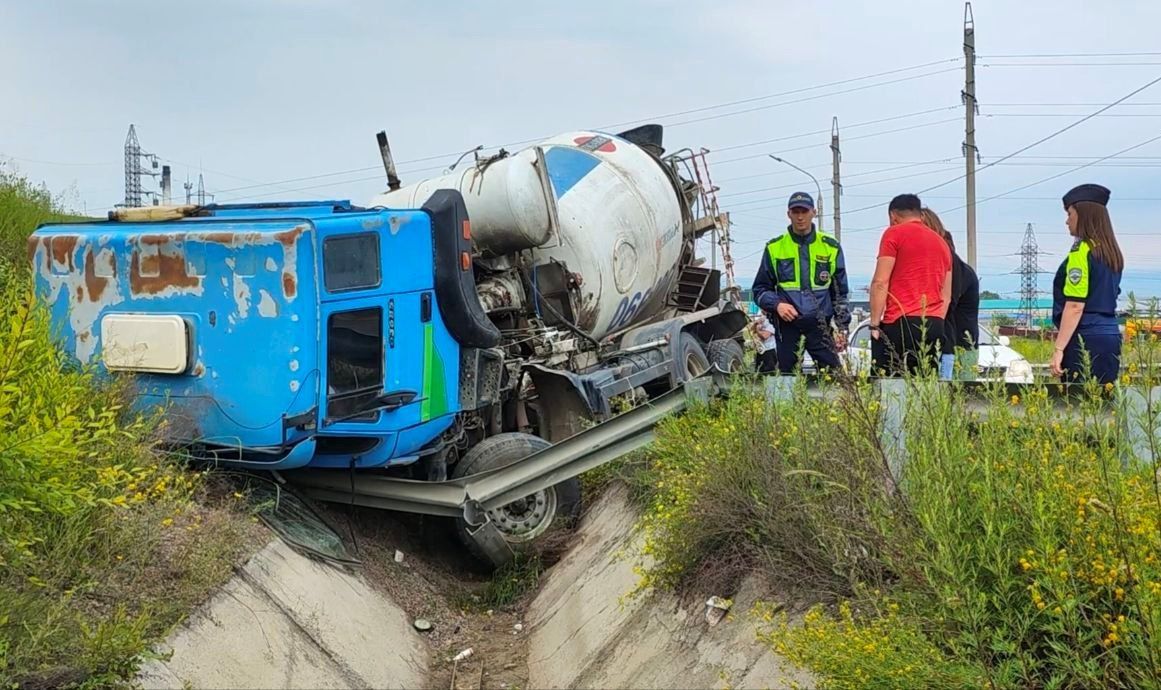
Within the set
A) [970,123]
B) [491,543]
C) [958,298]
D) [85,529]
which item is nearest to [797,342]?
[958,298]

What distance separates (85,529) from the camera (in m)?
4.54

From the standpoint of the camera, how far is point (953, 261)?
273 inches

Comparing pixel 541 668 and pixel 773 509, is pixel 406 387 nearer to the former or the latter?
pixel 541 668

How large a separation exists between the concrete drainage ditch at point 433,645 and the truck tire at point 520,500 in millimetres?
404

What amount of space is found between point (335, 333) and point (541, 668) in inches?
88.4

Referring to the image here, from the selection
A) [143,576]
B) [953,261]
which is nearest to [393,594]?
[143,576]

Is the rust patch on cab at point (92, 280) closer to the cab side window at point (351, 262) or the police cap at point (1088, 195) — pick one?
the cab side window at point (351, 262)

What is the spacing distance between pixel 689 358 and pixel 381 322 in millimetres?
4398

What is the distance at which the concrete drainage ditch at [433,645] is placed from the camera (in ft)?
14.5

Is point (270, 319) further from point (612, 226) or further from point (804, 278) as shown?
point (612, 226)

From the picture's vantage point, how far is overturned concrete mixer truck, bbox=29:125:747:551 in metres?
5.86

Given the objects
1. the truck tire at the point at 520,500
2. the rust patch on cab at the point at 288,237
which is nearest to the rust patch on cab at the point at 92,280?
the rust patch on cab at the point at 288,237

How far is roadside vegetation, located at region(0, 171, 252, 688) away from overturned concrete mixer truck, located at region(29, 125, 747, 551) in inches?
15.7

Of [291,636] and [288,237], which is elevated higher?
[288,237]
